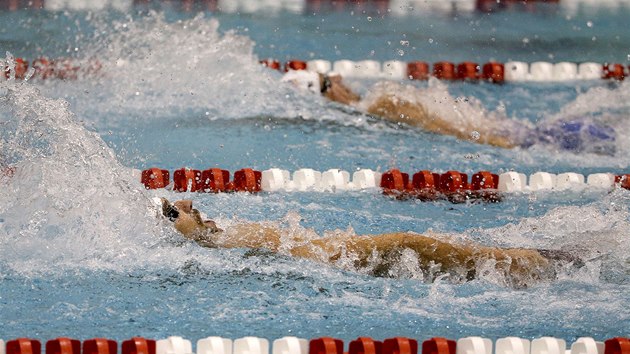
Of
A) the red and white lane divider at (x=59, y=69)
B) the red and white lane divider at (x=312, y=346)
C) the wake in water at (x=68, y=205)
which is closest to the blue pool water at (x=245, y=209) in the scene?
the wake in water at (x=68, y=205)

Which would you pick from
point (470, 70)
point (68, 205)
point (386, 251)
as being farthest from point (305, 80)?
point (386, 251)

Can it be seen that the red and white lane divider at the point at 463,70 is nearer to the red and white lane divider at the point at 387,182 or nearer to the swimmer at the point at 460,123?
the swimmer at the point at 460,123

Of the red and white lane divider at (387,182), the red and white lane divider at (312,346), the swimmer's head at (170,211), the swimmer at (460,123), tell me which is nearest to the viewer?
the red and white lane divider at (312,346)

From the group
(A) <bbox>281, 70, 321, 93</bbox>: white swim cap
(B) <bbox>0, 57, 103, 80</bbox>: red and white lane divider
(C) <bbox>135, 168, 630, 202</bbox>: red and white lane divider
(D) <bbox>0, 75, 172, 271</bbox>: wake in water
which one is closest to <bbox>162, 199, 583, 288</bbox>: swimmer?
(D) <bbox>0, 75, 172, 271</bbox>: wake in water

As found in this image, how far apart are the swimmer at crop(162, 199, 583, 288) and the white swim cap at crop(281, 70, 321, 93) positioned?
9.14 feet

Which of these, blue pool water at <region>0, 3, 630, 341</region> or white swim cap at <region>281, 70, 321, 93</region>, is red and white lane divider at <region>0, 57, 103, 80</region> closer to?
blue pool water at <region>0, 3, 630, 341</region>

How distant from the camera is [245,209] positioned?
4973 millimetres

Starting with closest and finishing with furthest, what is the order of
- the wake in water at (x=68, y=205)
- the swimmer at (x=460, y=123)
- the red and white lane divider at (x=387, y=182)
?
the wake in water at (x=68, y=205) < the red and white lane divider at (x=387, y=182) < the swimmer at (x=460, y=123)

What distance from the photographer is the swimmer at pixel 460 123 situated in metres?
6.27

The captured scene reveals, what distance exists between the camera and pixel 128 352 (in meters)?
2.98

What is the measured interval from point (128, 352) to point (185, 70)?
4.51 meters

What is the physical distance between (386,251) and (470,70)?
4.36m

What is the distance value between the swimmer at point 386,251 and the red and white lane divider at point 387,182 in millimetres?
1183

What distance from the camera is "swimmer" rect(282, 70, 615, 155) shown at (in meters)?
6.27
